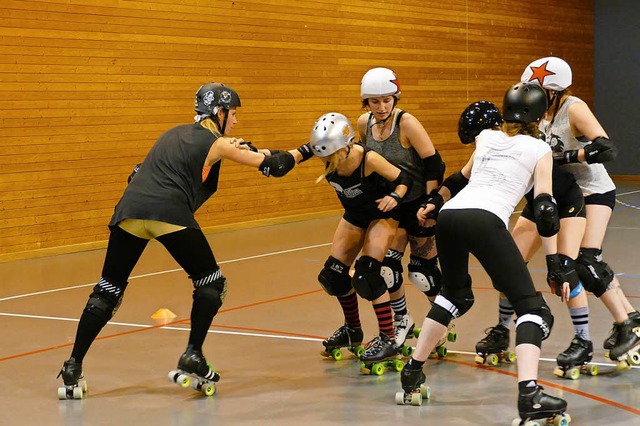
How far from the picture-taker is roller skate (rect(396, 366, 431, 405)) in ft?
13.8

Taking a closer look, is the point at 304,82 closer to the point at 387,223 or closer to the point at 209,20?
the point at 209,20

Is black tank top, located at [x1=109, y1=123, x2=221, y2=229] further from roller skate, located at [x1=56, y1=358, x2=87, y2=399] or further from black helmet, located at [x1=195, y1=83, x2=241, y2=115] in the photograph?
roller skate, located at [x1=56, y1=358, x2=87, y2=399]

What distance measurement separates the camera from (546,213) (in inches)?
153

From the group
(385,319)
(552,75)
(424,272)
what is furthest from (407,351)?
(552,75)

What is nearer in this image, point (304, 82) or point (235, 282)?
point (235, 282)

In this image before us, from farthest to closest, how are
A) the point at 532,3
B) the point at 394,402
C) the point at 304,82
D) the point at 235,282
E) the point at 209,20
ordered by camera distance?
the point at 532,3
the point at 304,82
the point at 209,20
the point at 235,282
the point at 394,402

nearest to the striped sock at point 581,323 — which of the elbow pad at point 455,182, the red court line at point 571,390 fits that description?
the red court line at point 571,390

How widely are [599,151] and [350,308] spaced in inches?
63.2

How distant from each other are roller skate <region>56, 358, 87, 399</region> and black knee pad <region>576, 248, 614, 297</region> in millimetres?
2566

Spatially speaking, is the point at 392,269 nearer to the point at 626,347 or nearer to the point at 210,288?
the point at 210,288

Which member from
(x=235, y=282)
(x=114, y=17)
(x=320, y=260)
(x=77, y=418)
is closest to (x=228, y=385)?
(x=77, y=418)

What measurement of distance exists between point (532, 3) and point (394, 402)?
43.3 feet

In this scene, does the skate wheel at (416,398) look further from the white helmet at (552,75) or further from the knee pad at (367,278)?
the white helmet at (552,75)

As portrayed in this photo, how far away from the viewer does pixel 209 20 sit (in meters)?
10.8
